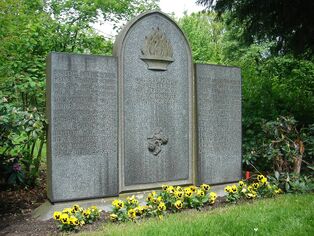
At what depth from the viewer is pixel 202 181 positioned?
7.12 meters

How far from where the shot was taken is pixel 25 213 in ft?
19.9

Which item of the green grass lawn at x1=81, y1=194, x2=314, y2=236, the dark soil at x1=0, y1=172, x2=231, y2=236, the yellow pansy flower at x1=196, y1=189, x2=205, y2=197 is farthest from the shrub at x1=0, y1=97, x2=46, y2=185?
the yellow pansy flower at x1=196, y1=189, x2=205, y2=197

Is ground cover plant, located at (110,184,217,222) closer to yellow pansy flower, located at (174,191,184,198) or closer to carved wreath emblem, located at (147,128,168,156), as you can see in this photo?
yellow pansy flower, located at (174,191,184,198)

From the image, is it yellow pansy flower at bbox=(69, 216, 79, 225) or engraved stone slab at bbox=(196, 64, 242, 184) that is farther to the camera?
engraved stone slab at bbox=(196, 64, 242, 184)

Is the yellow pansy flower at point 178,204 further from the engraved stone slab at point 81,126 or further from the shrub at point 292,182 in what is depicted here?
the shrub at point 292,182

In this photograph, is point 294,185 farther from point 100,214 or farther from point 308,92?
point 308,92

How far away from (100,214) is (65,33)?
15.3ft

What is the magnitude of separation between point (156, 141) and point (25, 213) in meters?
2.29

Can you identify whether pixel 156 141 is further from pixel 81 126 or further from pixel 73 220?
pixel 73 220

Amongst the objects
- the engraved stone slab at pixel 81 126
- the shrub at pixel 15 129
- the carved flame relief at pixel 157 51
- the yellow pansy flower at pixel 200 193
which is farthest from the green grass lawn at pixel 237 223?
the carved flame relief at pixel 157 51

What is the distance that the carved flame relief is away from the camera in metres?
6.63

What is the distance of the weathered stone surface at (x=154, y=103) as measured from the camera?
644 cm

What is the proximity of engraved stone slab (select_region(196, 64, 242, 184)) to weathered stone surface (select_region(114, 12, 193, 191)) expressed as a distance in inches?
8.6

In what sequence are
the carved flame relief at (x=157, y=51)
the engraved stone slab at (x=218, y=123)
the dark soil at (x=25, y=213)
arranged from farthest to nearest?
the engraved stone slab at (x=218, y=123) < the carved flame relief at (x=157, y=51) < the dark soil at (x=25, y=213)
